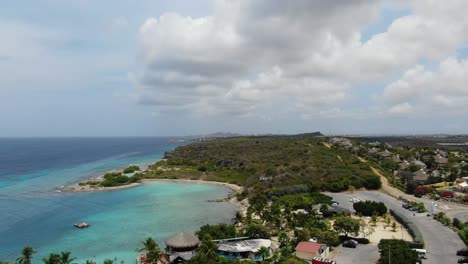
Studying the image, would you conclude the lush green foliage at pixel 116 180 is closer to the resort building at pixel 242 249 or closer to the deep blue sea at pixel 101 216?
the deep blue sea at pixel 101 216

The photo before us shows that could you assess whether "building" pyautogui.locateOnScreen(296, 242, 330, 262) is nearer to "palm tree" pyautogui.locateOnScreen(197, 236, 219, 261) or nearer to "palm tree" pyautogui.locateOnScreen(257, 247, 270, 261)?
"palm tree" pyautogui.locateOnScreen(257, 247, 270, 261)

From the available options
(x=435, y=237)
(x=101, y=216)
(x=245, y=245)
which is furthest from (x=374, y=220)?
(x=101, y=216)

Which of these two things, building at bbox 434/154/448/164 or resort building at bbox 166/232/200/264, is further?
building at bbox 434/154/448/164

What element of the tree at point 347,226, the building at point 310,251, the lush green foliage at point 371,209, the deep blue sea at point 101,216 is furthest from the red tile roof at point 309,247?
the lush green foliage at point 371,209

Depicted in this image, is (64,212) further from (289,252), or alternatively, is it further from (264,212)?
(289,252)

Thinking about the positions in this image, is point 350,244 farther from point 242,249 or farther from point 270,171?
point 270,171

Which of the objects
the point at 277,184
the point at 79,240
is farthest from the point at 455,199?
the point at 79,240

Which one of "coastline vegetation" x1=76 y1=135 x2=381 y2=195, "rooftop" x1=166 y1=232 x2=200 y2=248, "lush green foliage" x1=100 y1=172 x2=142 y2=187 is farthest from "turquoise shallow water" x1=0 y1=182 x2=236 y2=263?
"coastline vegetation" x1=76 y1=135 x2=381 y2=195
